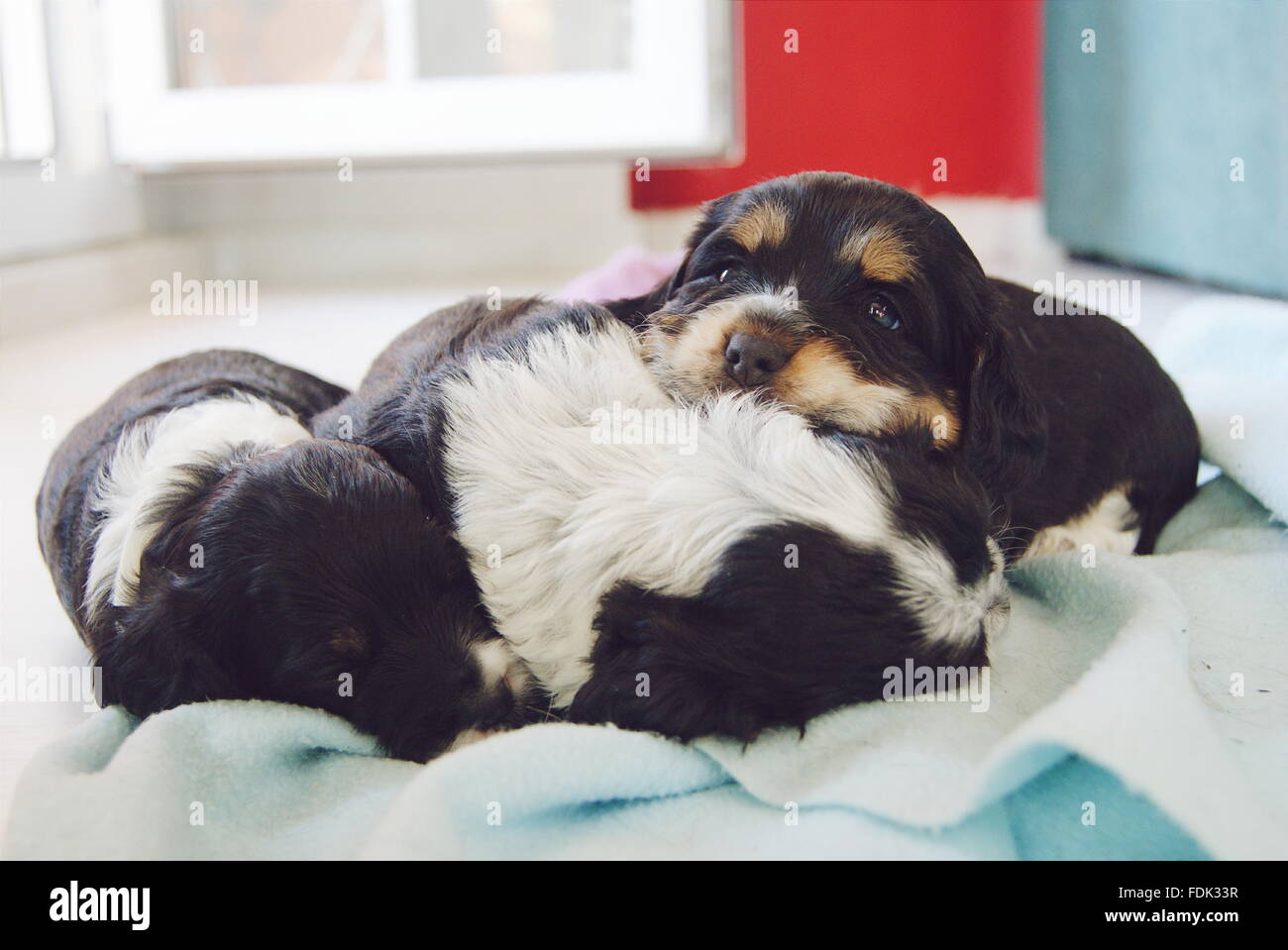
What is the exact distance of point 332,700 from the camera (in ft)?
5.70

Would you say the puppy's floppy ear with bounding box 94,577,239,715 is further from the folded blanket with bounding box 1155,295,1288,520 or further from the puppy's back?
the folded blanket with bounding box 1155,295,1288,520

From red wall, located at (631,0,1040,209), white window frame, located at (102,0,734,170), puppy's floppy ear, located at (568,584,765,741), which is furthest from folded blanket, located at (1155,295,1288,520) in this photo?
red wall, located at (631,0,1040,209)

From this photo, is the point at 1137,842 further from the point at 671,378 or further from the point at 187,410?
the point at 187,410

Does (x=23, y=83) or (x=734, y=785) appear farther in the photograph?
(x=23, y=83)

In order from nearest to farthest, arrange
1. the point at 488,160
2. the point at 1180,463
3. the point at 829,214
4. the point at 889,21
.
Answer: the point at 829,214 < the point at 1180,463 < the point at 488,160 < the point at 889,21

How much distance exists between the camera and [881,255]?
86.0 inches

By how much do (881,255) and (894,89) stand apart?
6.83 m

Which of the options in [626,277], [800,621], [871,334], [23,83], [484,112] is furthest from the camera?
[484,112]

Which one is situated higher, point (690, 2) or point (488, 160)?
point (690, 2)

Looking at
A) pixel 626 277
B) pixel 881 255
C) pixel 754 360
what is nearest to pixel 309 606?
pixel 754 360

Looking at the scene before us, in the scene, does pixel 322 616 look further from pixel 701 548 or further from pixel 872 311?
pixel 872 311

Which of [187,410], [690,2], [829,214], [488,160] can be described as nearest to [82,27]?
[488,160]

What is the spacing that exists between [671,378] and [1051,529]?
A: 101 cm

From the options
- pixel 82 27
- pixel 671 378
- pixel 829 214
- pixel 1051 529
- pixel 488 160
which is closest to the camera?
pixel 671 378
